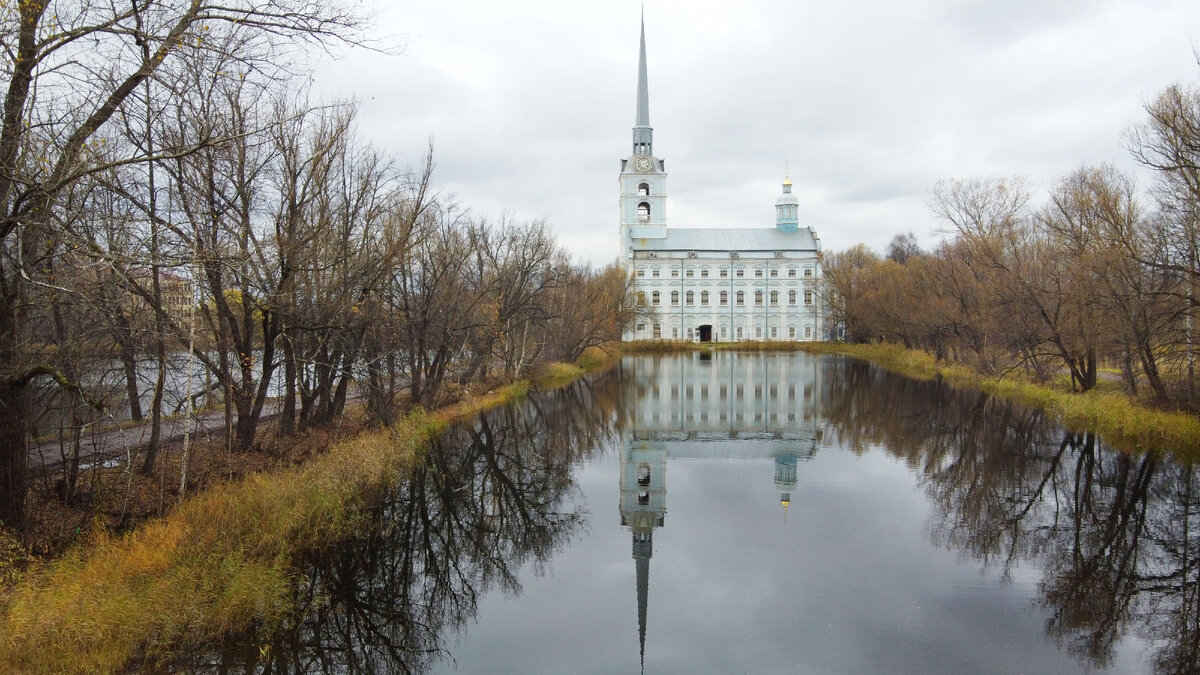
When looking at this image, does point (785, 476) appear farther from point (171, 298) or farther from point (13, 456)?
point (13, 456)

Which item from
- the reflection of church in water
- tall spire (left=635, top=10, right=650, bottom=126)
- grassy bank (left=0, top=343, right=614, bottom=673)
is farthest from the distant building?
tall spire (left=635, top=10, right=650, bottom=126)

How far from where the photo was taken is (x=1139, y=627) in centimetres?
749

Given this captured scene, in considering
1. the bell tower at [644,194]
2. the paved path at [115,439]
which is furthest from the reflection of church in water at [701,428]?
the bell tower at [644,194]

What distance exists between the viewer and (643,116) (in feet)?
234

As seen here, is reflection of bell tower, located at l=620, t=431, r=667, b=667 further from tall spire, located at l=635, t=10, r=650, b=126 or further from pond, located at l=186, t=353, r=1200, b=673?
tall spire, located at l=635, t=10, r=650, b=126

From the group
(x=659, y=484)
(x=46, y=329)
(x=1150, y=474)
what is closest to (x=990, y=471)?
(x=1150, y=474)

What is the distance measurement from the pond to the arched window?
5849 centimetres

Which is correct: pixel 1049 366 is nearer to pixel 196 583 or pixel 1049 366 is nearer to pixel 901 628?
pixel 901 628

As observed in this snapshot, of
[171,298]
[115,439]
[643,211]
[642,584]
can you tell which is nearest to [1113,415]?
[642,584]

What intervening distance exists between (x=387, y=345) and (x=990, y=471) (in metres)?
12.6

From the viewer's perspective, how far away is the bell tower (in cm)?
7275

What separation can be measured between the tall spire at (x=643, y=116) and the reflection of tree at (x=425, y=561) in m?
57.2

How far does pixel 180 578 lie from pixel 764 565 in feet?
20.7

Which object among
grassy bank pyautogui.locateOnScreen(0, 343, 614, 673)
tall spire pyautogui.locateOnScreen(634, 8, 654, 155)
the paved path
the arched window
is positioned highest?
tall spire pyautogui.locateOnScreen(634, 8, 654, 155)
